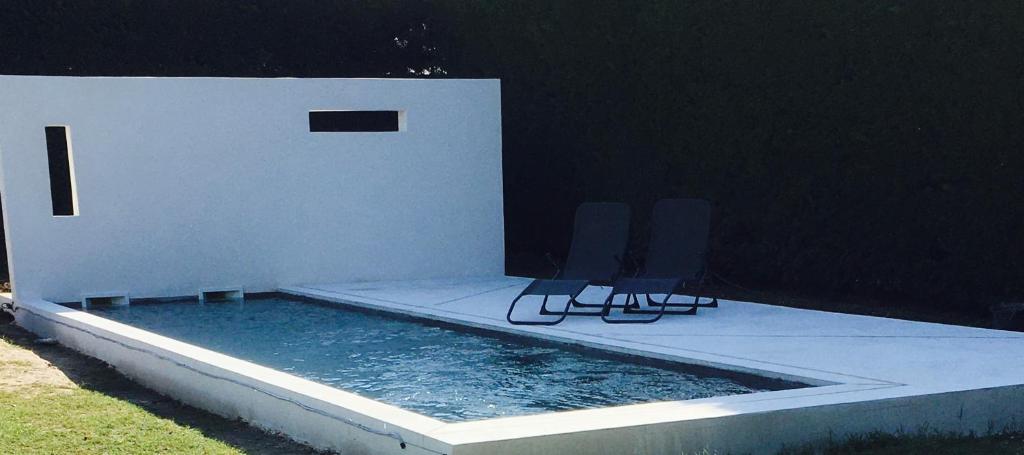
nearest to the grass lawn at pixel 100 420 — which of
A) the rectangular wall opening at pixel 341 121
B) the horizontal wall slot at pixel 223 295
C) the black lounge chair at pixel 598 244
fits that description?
the horizontal wall slot at pixel 223 295

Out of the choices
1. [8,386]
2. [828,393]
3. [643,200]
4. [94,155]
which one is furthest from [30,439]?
[643,200]

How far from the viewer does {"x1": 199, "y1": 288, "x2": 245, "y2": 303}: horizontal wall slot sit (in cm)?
1221

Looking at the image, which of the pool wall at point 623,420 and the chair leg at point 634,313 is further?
the chair leg at point 634,313

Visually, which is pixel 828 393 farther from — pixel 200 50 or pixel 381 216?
pixel 200 50

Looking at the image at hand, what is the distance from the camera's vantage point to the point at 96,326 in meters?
9.17

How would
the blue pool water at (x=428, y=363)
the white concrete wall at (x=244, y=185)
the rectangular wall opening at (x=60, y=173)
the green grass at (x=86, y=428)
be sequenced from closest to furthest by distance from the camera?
the green grass at (x=86, y=428)
the blue pool water at (x=428, y=363)
the white concrete wall at (x=244, y=185)
the rectangular wall opening at (x=60, y=173)

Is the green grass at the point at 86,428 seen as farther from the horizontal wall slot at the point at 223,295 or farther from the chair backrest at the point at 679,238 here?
the chair backrest at the point at 679,238

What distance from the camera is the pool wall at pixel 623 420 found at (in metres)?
5.29

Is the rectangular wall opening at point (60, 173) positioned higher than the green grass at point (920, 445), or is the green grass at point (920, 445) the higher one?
the rectangular wall opening at point (60, 173)

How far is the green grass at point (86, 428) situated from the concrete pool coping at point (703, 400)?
457 mm

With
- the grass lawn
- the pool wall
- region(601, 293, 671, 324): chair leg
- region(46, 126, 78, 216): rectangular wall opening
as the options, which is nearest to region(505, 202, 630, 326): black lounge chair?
region(601, 293, 671, 324): chair leg

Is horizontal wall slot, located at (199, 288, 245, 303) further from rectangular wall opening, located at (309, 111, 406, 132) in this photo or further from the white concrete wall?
rectangular wall opening, located at (309, 111, 406, 132)

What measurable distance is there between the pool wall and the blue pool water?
2.05 ft

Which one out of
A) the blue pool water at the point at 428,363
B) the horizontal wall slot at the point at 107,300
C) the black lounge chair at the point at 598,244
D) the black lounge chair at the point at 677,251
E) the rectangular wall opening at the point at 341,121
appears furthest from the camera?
the rectangular wall opening at the point at 341,121
